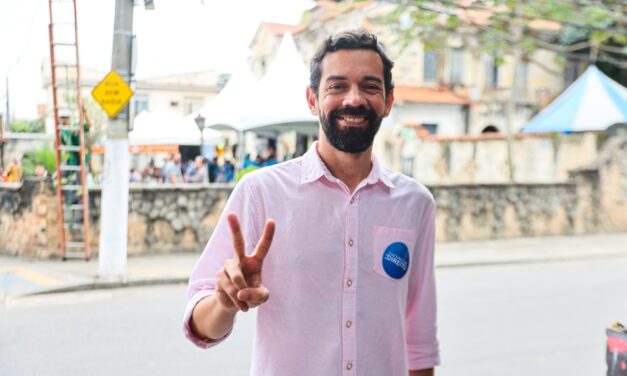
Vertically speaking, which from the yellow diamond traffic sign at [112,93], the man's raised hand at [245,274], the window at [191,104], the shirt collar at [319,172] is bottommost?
the man's raised hand at [245,274]

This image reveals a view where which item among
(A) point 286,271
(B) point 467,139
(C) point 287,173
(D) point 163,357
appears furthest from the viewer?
(B) point 467,139

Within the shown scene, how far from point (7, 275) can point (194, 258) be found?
3.10m

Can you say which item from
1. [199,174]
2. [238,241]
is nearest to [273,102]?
[199,174]

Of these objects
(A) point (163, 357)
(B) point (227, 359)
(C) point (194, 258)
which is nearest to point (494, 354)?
(B) point (227, 359)

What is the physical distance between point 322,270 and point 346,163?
1.07 feet

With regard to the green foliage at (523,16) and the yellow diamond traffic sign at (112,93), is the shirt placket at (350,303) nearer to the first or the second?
the green foliage at (523,16)

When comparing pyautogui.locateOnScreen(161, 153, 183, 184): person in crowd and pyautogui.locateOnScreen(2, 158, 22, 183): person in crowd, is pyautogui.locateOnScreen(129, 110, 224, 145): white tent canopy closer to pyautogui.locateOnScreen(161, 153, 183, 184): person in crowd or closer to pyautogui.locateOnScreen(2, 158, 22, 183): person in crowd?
pyautogui.locateOnScreen(161, 153, 183, 184): person in crowd

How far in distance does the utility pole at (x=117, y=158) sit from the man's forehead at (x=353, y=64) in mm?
7720

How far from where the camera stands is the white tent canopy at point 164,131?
1991cm

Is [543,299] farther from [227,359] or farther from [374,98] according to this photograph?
[374,98]

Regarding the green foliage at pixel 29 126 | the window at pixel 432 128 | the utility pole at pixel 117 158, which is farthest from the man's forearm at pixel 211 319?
the window at pixel 432 128

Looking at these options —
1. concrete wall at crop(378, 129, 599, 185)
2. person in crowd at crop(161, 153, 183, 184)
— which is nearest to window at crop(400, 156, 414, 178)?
concrete wall at crop(378, 129, 599, 185)

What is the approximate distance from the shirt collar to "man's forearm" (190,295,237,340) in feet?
1.39

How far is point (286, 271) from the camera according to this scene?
1.87 metres
